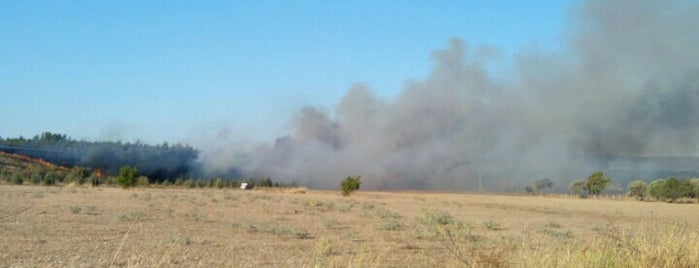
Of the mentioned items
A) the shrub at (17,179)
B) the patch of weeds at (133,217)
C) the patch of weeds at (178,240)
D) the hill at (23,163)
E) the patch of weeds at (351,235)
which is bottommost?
the patch of weeds at (178,240)

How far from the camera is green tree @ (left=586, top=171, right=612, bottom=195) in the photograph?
402 ft

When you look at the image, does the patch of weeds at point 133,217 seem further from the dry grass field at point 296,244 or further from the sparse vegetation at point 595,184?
the sparse vegetation at point 595,184

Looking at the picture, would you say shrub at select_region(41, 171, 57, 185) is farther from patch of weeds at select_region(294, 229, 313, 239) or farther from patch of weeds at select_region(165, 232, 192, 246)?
patch of weeds at select_region(165, 232, 192, 246)

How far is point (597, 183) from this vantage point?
123 m

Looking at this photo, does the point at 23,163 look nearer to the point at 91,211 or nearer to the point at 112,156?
the point at 112,156

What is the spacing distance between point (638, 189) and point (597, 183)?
453 inches

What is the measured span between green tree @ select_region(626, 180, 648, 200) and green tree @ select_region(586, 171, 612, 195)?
24.2ft

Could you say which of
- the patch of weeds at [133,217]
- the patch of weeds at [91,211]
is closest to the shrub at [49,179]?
the patch of weeds at [91,211]

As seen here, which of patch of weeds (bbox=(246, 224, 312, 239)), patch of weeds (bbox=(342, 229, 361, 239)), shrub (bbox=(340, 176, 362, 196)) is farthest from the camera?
shrub (bbox=(340, 176, 362, 196))

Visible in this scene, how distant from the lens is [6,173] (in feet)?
397

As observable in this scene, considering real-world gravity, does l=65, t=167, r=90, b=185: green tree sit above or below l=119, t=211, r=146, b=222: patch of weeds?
above

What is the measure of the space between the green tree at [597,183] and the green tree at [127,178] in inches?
3153

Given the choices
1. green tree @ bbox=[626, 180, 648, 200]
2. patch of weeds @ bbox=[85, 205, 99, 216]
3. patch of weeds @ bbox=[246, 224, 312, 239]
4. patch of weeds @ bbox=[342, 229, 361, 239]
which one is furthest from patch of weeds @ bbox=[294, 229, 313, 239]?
green tree @ bbox=[626, 180, 648, 200]

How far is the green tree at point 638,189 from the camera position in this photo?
Result: 109m
